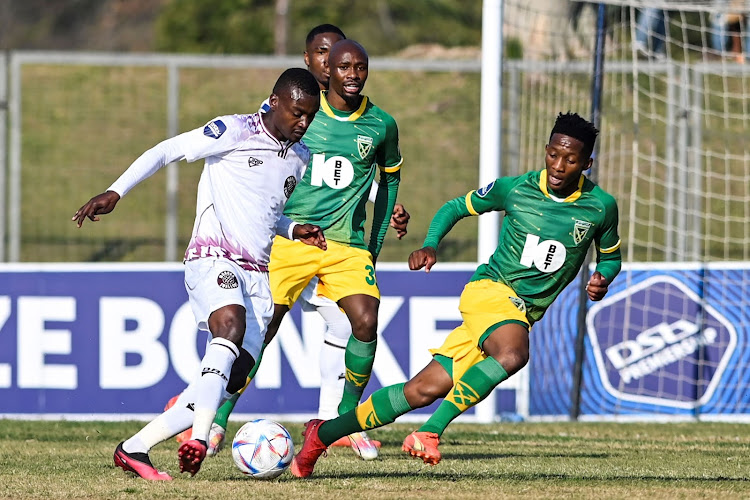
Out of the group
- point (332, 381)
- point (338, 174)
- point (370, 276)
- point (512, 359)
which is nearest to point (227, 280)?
point (512, 359)

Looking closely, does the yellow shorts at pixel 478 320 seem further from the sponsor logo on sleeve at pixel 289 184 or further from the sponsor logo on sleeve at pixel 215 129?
the sponsor logo on sleeve at pixel 215 129

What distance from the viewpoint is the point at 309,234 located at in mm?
6711

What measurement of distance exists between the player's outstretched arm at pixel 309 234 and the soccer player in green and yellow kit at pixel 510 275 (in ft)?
1.84

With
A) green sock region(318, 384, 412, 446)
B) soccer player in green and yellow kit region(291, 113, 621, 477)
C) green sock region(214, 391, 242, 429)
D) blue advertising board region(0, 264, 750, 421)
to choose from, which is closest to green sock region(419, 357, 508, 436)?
soccer player in green and yellow kit region(291, 113, 621, 477)

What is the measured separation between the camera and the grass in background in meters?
5.93

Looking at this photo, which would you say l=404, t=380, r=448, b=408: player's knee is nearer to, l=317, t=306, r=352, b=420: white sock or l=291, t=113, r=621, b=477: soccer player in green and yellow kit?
l=291, t=113, r=621, b=477: soccer player in green and yellow kit

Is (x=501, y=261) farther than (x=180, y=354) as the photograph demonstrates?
No

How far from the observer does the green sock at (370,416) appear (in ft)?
20.8

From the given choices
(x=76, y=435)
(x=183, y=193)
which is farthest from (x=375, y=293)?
(x=183, y=193)

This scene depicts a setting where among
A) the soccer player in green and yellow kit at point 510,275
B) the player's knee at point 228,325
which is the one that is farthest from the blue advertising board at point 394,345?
the player's knee at point 228,325

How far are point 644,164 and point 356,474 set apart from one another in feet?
34.3

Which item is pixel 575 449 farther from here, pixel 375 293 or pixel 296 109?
pixel 296 109

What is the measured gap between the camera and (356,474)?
671cm

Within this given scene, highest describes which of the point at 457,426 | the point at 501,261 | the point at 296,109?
the point at 296,109
